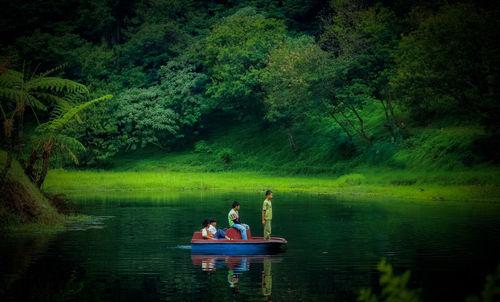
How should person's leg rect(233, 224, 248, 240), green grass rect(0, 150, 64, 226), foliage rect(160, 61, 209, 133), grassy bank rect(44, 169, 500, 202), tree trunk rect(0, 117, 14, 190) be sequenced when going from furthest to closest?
foliage rect(160, 61, 209, 133)
grassy bank rect(44, 169, 500, 202)
green grass rect(0, 150, 64, 226)
tree trunk rect(0, 117, 14, 190)
person's leg rect(233, 224, 248, 240)

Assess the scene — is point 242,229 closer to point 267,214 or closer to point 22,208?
point 267,214

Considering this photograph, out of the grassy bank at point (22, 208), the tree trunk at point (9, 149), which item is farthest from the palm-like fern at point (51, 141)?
the tree trunk at point (9, 149)

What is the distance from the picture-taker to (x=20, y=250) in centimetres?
2170

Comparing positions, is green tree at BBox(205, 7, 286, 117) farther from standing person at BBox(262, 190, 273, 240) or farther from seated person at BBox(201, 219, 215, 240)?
seated person at BBox(201, 219, 215, 240)

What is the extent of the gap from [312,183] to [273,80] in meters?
12.2

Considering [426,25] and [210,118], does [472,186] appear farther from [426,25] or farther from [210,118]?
[210,118]

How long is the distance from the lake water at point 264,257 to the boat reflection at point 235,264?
3 cm

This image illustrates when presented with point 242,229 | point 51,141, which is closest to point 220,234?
point 242,229

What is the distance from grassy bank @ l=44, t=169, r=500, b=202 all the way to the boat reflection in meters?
20.1

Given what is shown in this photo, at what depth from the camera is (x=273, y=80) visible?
5759 centimetres

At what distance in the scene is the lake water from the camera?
16000 millimetres

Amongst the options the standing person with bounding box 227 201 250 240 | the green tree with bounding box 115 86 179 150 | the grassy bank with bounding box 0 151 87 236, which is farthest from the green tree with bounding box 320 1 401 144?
the standing person with bounding box 227 201 250 240

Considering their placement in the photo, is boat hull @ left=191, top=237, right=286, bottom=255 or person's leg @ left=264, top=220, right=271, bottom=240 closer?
boat hull @ left=191, top=237, right=286, bottom=255

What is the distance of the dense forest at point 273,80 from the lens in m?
43.4
